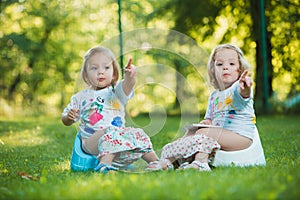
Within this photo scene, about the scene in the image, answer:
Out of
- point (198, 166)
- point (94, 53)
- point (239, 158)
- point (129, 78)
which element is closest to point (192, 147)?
point (198, 166)

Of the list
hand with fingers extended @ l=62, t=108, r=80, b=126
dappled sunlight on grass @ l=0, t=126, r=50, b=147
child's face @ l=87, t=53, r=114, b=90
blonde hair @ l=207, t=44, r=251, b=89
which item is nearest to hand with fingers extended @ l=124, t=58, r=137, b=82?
child's face @ l=87, t=53, r=114, b=90

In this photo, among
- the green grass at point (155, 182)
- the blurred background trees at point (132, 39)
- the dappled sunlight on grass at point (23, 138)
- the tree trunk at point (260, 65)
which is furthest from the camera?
the blurred background trees at point (132, 39)

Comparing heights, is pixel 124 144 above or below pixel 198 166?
above

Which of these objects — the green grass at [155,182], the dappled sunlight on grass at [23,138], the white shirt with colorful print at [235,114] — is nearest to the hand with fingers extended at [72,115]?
the green grass at [155,182]

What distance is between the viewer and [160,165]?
319cm

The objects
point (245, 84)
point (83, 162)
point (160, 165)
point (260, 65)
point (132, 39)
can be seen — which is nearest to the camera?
point (245, 84)

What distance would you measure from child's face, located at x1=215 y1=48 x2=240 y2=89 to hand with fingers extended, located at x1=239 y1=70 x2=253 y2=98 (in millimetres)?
312

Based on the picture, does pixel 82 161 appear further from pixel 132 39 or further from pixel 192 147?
pixel 132 39

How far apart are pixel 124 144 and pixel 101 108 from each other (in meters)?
0.38

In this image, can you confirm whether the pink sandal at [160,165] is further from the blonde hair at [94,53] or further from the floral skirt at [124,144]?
the blonde hair at [94,53]

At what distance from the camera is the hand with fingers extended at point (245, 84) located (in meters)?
3.04

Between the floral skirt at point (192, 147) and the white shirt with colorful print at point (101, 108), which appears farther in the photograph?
the white shirt with colorful print at point (101, 108)

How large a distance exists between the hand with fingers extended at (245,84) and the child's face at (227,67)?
312mm

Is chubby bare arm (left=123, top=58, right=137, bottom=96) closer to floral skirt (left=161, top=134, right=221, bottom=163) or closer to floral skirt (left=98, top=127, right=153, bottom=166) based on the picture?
floral skirt (left=98, top=127, right=153, bottom=166)
